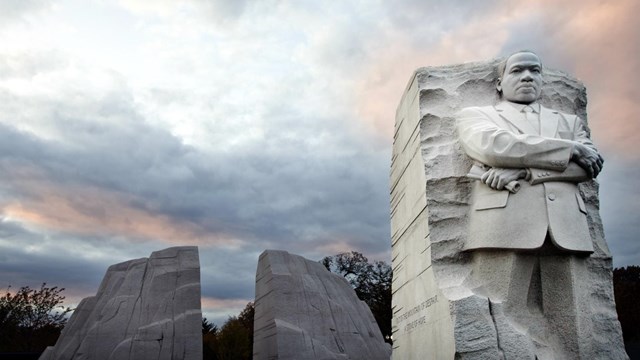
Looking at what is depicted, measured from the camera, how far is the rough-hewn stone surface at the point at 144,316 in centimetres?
1023

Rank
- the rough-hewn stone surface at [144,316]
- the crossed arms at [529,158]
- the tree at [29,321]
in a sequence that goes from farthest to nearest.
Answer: the tree at [29,321], the rough-hewn stone surface at [144,316], the crossed arms at [529,158]

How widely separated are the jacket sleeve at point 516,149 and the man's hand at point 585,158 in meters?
0.07

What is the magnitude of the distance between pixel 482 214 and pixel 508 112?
0.99 m

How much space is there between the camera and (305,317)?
1136cm

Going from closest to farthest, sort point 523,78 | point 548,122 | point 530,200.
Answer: point 530,200
point 548,122
point 523,78

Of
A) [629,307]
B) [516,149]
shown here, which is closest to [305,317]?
[516,149]

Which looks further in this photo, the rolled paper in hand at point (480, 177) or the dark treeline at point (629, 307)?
the dark treeline at point (629, 307)

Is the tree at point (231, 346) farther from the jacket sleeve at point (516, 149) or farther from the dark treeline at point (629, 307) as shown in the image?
the jacket sleeve at point (516, 149)

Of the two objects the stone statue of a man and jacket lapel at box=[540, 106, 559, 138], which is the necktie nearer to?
jacket lapel at box=[540, 106, 559, 138]

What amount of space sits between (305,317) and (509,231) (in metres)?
7.45

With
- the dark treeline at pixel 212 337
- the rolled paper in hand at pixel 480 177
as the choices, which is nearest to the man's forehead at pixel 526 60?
the rolled paper in hand at pixel 480 177

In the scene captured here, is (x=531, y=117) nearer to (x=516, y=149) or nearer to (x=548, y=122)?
(x=548, y=122)

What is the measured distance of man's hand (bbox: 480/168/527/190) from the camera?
457cm

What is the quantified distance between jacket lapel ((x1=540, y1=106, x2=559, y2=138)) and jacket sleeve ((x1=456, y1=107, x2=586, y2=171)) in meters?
0.28
